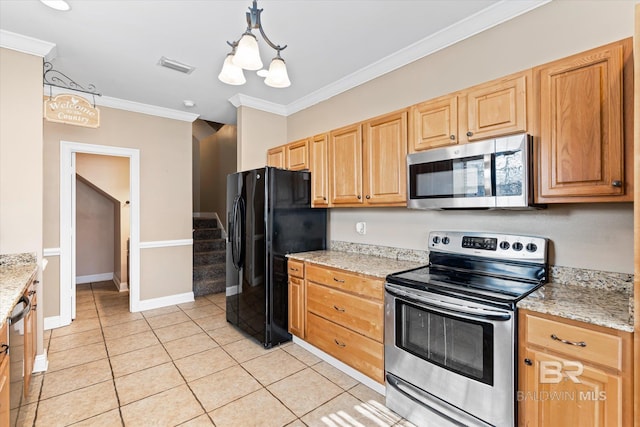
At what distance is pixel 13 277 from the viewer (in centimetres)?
205

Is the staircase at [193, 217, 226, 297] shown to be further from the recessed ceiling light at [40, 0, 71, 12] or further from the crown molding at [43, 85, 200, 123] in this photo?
the recessed ceiling light at [40, 0, 71, 12]

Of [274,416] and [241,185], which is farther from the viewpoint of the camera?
[241,185]

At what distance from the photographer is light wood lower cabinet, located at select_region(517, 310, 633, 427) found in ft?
4.01

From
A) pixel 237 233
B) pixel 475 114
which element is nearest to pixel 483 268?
pixel 475 114

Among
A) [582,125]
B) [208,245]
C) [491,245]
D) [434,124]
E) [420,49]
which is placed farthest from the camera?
[208,245]

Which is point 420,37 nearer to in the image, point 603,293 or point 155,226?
point 603,293

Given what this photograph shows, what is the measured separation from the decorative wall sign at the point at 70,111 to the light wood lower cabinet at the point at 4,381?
191 cm

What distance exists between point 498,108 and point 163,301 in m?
4.46

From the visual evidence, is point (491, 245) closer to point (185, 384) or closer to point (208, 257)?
point (185, 384)

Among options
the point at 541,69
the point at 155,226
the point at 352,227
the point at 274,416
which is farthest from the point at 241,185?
the point at 541,69

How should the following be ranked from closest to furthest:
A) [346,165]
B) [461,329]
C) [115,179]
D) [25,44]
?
[461,329] → [25,44] → [346,165] → [115,179]

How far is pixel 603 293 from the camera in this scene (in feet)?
5.36

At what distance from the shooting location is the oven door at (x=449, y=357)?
153cm

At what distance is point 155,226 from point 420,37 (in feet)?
12.7
